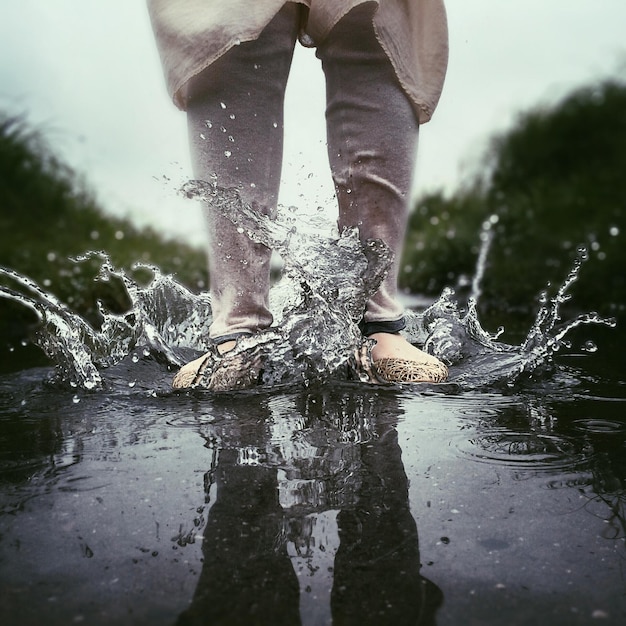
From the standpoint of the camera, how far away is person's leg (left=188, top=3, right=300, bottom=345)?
6.23 ft

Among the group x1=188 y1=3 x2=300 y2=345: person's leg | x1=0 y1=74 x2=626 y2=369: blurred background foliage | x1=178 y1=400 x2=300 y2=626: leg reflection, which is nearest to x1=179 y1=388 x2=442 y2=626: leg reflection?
x1=178 y1=400 x2=300 y2=626: leg reflection

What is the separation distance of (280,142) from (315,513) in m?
1.18

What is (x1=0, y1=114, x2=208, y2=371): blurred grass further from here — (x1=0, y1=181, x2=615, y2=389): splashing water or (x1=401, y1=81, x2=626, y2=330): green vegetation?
(x1=0, y1=181, x2=615, y2=389): splashing water

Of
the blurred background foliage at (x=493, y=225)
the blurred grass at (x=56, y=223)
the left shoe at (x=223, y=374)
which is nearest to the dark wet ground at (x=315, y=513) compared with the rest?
the left shoe at (x=223, y=374)

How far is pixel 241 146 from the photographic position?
6.33 feet

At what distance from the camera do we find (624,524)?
1.02 meters

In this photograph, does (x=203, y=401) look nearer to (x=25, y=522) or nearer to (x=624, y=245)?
(x=25, y=522)

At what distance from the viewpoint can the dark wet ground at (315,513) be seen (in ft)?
2.73

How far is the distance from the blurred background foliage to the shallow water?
1.64 metres

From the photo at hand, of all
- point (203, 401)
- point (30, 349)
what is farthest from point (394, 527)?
point (30, 349)

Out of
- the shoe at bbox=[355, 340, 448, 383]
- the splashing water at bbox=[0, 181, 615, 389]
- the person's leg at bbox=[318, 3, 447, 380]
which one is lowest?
the shoe at bbox=[355, 340, 448, 383]

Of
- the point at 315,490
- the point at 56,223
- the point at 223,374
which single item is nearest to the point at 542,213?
the point at 56,223

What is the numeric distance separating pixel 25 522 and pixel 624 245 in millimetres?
5388

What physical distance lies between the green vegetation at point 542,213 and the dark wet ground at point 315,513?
9.11 feet
